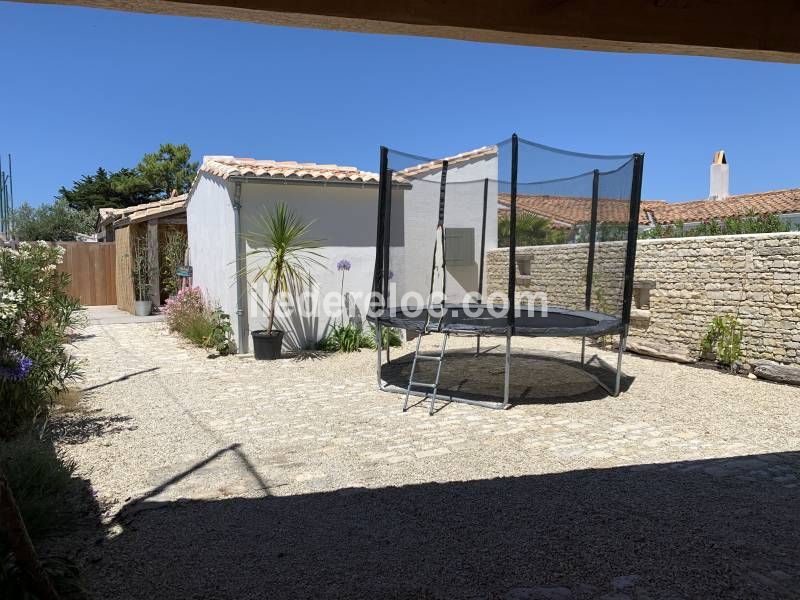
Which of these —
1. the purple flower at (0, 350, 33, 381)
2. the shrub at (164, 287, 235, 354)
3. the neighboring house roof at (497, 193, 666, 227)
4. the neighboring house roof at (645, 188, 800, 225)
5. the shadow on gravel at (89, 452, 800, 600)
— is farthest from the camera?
the neighboring house roof at (645, 188, 800, 225)

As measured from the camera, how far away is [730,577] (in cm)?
253

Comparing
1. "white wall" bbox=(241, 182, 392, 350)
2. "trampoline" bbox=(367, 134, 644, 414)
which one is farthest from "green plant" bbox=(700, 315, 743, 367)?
"white wall" bbox=(241, 182, 392, 350)

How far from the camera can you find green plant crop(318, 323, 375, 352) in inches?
→ 357

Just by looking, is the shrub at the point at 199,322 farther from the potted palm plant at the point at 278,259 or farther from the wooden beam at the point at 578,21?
the wooden beam at the point at 578,21

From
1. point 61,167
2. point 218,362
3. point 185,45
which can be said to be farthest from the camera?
point 61,167

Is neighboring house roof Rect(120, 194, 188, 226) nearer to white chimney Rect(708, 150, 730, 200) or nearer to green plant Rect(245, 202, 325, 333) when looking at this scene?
green plant Rect(245, 202, 325, 333)

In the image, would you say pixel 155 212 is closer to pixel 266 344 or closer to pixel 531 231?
pixel 266 344

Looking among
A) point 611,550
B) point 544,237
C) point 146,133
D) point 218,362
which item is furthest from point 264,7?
point 146,133

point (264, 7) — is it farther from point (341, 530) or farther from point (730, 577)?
point (730, 577)

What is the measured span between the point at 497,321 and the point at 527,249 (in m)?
2.20

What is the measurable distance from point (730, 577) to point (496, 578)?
105 centimetres

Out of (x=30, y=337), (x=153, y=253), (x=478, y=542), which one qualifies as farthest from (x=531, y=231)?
(x=153, y=253)

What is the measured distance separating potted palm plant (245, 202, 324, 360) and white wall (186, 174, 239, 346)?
0.45 m

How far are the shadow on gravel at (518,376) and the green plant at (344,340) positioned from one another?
0.85 metres
